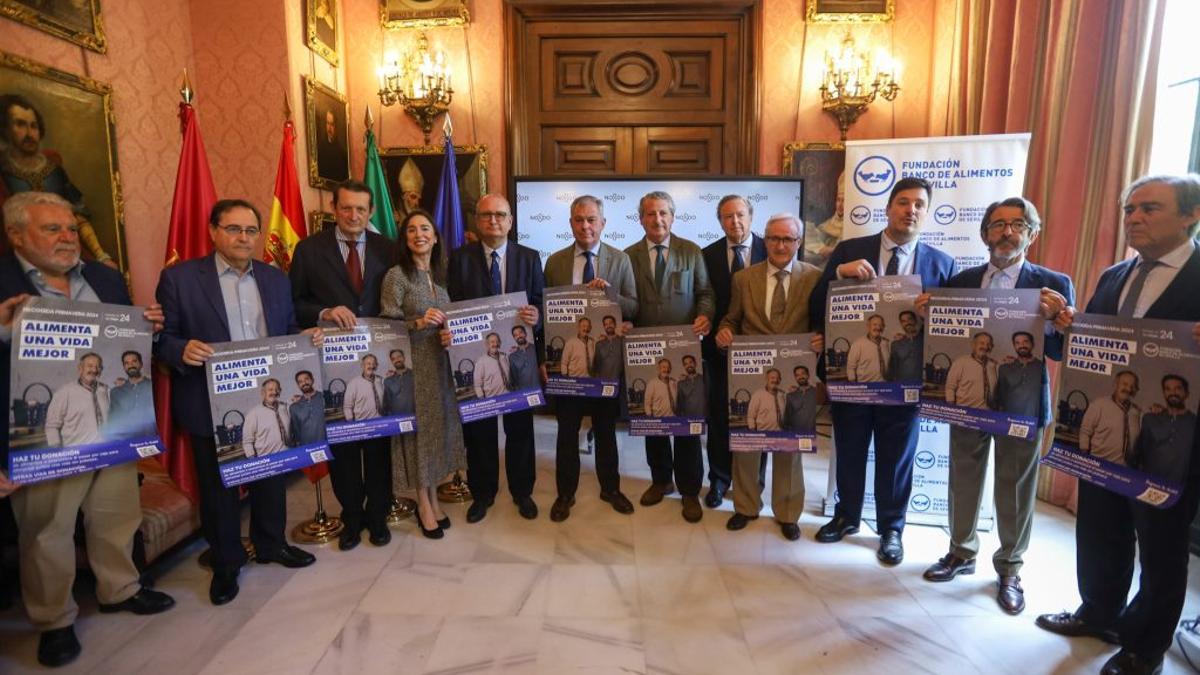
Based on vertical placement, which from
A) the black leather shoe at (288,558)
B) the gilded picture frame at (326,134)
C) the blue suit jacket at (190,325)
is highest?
the gilded picture frame at (326,134)

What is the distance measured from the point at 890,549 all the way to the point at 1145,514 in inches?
41.8

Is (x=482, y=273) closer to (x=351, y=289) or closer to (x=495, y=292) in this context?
(x=495, y=292)

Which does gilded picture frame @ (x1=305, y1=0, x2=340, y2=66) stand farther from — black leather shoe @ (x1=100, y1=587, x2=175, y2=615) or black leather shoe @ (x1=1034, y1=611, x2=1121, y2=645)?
black leather shoe @ (x1=1034, y1=611, x2=1121, y2=645)

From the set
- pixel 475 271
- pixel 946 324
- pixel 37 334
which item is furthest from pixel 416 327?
pixel 946 324

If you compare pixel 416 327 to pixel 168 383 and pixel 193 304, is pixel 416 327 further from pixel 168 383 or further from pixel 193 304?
pixel 168 383

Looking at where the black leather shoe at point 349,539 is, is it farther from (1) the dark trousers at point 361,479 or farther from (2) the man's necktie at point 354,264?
(2) the man's necktie at point 354,264

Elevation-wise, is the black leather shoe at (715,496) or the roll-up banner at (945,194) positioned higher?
the roll-up banner at (945,194)

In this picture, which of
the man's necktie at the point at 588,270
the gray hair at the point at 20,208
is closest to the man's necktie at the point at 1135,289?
the man's necktie at the point at 588,270

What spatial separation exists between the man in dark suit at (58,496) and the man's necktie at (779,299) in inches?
110

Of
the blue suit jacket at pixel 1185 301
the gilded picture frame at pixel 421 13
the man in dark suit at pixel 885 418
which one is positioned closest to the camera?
the blue suit jacket at pixel 1185 301

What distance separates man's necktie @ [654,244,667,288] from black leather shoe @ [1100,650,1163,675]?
7.97 feet

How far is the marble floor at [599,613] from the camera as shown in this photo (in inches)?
87.2

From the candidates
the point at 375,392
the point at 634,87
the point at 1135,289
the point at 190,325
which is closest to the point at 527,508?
the point at 375,392

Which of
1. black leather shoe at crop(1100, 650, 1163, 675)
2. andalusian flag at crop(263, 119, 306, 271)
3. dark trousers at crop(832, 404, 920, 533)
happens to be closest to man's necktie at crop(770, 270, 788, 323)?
dark trousers at crop(832, 404, 920, 533)
